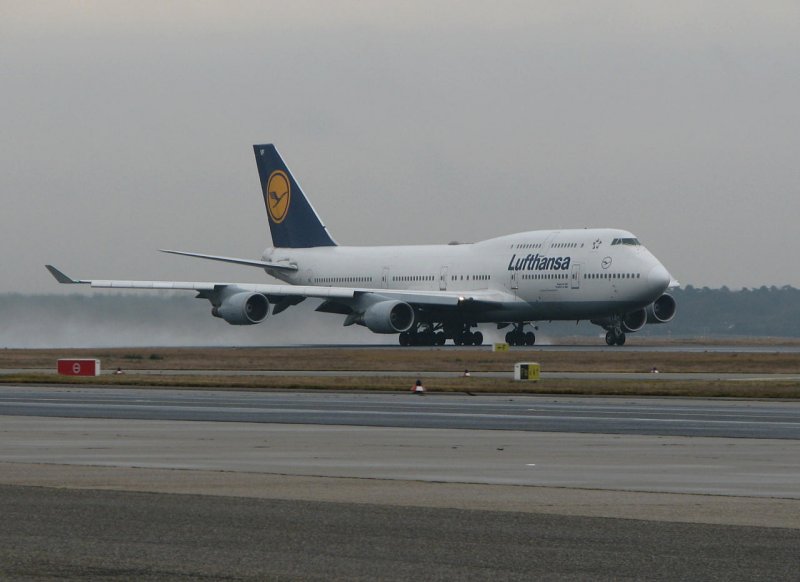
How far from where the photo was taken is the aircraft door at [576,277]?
240ft

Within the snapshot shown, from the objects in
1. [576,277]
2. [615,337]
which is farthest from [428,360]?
[615,337]

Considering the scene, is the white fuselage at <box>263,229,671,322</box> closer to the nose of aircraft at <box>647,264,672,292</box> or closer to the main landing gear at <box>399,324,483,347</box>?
the nose of aircraft at <box>647,264,672,292</box>

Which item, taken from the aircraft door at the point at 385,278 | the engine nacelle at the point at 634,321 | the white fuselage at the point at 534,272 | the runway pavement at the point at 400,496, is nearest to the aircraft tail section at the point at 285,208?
the white fuselage at the point at 534,272

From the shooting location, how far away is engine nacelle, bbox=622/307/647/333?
7694cm

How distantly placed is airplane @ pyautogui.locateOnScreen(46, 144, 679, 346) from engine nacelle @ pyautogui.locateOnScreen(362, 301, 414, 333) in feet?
0.17

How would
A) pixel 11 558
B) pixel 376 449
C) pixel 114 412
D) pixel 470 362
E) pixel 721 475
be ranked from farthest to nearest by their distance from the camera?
1. pixel 470 362
2. pixel 114 412
3. pixel 376 449
4. pixel 721 475
5. pixel 11 558

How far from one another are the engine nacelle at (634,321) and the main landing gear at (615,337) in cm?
112

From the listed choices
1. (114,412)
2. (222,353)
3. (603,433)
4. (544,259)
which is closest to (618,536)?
(603,433)

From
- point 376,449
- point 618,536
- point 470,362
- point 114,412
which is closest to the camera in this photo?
point 618,536

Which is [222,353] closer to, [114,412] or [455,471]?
[114,412]

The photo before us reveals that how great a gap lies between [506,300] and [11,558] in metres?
65.6

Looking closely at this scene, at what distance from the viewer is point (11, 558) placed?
1164 cm

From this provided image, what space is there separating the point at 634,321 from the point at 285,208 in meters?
24.9

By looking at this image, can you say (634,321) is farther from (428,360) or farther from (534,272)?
(428,360)
